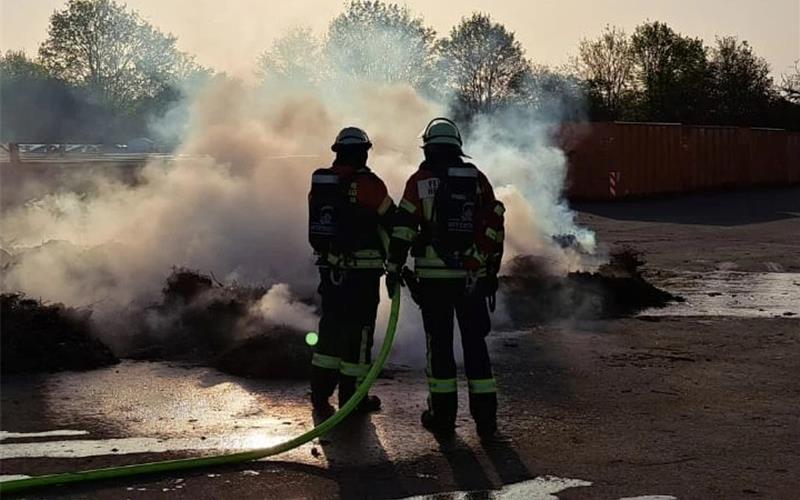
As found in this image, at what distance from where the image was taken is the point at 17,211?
15359 millimetres

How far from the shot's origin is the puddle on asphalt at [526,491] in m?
4.79

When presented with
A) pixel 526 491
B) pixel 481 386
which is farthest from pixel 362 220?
pixel 526 491

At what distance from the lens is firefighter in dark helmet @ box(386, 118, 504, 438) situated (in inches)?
236

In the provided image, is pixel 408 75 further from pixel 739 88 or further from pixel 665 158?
pixel 739 88

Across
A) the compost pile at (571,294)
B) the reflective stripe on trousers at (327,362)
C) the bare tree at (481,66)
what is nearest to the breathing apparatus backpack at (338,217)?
the reflective stripe on trousers at (327,362)

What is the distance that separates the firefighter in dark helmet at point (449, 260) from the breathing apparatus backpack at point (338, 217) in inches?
15.0

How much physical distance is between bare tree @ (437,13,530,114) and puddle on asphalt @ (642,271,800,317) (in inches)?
442

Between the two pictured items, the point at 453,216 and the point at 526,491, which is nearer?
the point at 526,491

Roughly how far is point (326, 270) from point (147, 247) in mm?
4503

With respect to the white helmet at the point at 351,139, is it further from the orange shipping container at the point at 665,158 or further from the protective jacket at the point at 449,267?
the orange shipping container at the point at 665,158

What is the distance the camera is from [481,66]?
105 ft

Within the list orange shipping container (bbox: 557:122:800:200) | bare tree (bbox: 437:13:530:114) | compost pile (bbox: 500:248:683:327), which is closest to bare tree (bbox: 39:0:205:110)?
bare tree (bbox: 437:13:530:114)

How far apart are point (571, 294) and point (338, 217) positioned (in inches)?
208

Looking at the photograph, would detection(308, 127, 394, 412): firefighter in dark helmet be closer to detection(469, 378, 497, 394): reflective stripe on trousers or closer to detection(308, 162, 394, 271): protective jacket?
detection(308, 162, 394, 271): protective jacket
